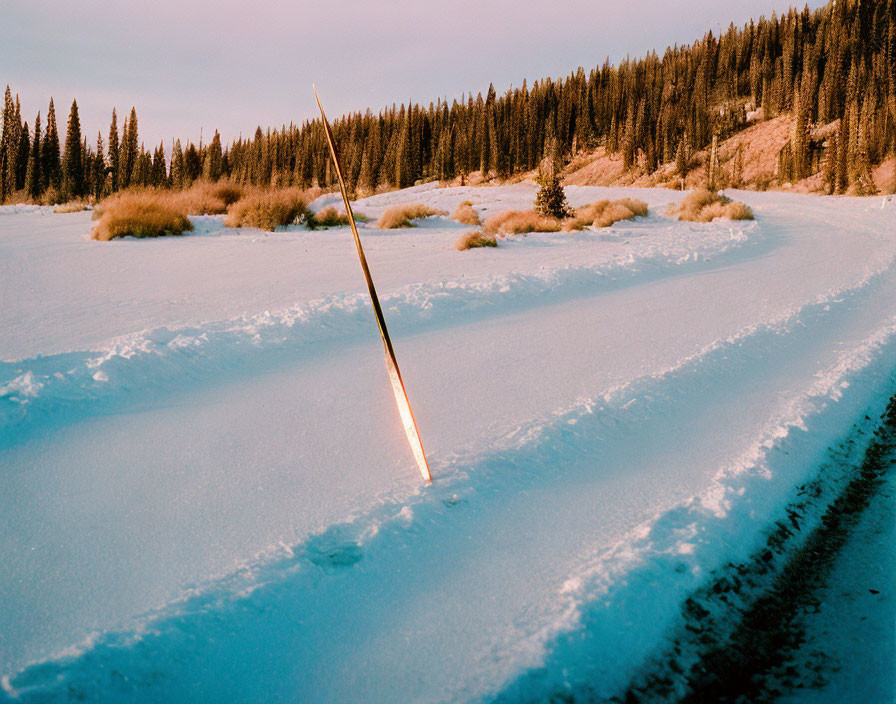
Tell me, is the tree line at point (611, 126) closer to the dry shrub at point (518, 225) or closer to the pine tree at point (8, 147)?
the pine tree at point (8, 147)

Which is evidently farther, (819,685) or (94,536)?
(94,536)

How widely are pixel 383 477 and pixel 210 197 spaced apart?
43.3 ft

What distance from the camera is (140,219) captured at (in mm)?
9211

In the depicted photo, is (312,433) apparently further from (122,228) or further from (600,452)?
(122,228)

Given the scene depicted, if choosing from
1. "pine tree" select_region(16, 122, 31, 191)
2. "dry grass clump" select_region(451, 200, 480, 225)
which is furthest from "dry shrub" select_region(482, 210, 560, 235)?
"pine tree" select_region(16, 122, 31, 191)

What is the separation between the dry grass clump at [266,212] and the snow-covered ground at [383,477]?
A: 6.30m

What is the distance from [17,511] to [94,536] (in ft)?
1.28

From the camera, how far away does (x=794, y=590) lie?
5.57 feet

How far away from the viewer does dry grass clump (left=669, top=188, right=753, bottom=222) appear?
13.7 metres

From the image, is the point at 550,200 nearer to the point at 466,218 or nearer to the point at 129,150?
the point at 466,218

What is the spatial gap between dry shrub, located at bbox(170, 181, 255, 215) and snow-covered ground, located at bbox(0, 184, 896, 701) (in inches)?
324

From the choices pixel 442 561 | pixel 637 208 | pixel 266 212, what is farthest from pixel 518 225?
pixel 442 561

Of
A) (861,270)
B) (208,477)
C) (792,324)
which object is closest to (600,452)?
(208,477)

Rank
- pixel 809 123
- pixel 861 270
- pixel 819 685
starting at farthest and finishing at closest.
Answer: pixel 809 123 < pixel 861 270 < pixel 819 685
